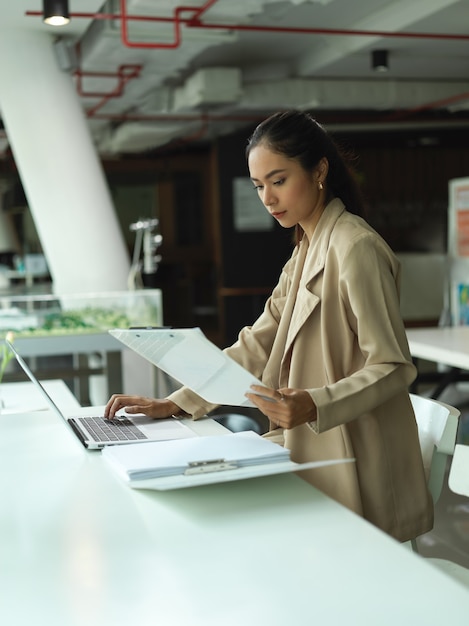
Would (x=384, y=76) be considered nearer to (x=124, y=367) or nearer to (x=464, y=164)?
(x=464, y=164)

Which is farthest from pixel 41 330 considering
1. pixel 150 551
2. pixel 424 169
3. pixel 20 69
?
pixel 424 169

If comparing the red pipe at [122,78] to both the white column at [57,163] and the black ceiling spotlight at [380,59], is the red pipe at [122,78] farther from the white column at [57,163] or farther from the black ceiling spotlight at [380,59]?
the black ceiling spotlight at [380,59]

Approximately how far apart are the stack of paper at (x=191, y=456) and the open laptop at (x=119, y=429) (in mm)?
119

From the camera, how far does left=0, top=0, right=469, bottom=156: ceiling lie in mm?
6109

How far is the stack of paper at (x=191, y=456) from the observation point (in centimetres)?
155

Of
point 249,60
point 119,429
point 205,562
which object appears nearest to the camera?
point 205,562

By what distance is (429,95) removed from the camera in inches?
369

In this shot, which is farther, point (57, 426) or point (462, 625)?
point (57, 426)

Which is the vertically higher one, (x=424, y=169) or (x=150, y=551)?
(x=424, y=169)

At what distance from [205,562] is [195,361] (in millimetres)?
502

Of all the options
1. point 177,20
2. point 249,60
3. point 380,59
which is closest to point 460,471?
point 177,20

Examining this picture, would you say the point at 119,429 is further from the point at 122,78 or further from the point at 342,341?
the point at 122,78

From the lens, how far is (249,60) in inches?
354

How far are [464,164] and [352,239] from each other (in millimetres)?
10510
